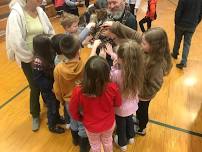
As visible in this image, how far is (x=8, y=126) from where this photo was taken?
103 inches

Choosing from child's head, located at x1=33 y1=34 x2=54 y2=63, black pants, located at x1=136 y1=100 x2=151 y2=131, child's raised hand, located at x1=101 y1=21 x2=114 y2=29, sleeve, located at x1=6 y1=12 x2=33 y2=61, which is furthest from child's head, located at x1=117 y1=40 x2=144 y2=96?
sleeve, located at x1=6 y1=12 x2=33 y2=61

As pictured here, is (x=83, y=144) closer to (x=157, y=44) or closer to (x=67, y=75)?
(x=67, y=75)

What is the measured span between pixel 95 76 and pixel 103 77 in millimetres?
55

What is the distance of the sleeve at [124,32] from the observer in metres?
1.95

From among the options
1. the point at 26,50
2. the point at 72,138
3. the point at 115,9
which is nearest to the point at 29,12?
the point at 26,50

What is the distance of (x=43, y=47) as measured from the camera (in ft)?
6.67

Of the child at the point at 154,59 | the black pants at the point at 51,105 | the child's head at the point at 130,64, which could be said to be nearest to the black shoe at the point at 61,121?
the black pants at the point at 51,105

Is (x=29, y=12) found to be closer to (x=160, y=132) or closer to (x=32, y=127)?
(x=32, y=127)

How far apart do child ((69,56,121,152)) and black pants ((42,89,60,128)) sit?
63cm

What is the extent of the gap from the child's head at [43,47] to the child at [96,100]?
594 millimetres

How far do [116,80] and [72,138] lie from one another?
96 centimetres

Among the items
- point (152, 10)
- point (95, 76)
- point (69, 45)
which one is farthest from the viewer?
point (152, 10)

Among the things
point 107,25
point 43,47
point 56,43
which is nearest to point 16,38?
point 43,47

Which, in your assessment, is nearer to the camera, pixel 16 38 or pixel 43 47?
pixel 43 47
